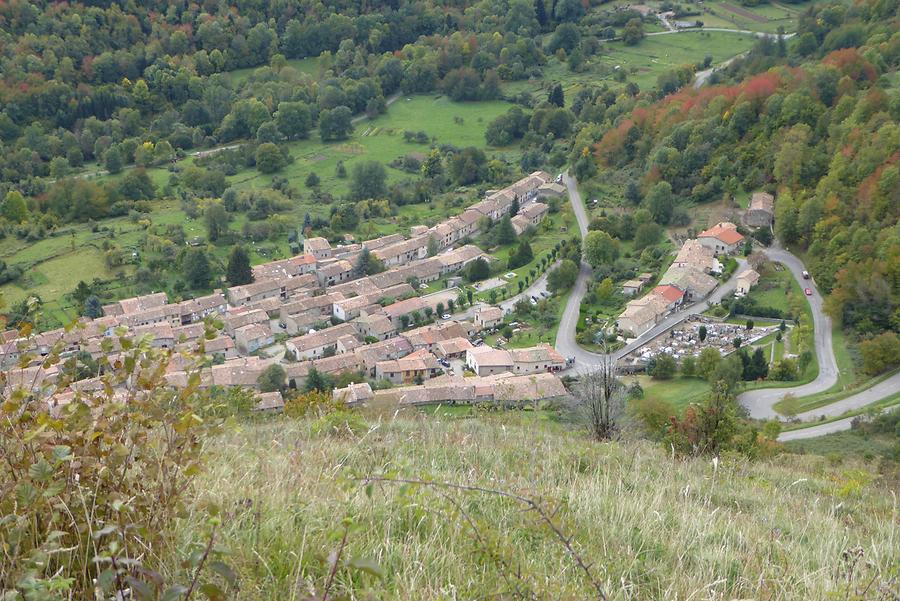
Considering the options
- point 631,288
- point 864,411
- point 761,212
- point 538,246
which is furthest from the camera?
point 538,246

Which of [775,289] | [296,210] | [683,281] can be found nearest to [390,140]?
[296,210]

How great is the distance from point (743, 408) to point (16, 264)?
864 inches

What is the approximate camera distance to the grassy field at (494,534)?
2.15m

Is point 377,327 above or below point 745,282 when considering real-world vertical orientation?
below

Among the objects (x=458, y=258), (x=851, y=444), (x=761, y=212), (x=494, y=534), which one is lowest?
(x=458, y=258)

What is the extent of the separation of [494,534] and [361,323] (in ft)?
68.9

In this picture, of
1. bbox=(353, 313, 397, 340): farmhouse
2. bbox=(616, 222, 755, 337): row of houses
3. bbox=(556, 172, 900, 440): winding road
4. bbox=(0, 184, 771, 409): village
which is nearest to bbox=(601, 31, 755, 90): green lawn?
bbox=(556, 172, 900, 440): winding road

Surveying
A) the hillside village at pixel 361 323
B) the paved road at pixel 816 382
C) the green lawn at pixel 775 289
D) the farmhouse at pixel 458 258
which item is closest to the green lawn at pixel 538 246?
the hillside village at pixel 361 323

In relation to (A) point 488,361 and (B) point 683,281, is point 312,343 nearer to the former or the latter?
(A) point 488,361

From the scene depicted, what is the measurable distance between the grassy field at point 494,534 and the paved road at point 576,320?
52.6 feet

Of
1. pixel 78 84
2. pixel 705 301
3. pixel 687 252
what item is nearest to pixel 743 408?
pixel 705 301

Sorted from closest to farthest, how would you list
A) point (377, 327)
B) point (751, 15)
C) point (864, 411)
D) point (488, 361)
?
point (864, 411) → point (488, 361) → point (377, 327) → point (751, 15)

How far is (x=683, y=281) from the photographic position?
2289 cm

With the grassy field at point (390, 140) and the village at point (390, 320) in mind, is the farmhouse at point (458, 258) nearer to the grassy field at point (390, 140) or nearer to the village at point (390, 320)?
the village at point (390, 320)
